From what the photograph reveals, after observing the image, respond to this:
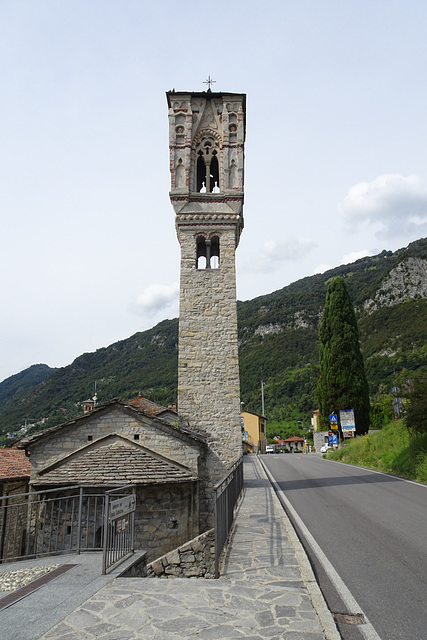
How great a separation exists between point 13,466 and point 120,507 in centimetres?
1370

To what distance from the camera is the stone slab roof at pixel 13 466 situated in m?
16.6

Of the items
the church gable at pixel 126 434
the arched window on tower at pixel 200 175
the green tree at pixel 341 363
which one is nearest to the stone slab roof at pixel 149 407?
the church gable at pixel 126 434

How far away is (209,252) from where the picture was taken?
19938mm

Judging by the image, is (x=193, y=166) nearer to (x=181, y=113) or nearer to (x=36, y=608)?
(x=181, y=113)

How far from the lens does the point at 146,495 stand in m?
13.1

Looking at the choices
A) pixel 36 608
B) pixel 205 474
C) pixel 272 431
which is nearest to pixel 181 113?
pixel 205 474

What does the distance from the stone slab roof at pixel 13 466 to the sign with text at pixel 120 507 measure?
1052 centimetres

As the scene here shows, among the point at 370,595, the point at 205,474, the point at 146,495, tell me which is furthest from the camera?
the point at 205,474

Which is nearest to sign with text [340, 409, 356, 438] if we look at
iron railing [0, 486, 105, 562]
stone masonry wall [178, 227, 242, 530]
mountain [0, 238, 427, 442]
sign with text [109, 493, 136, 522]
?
stone masonry wall [178, 227, 242, 530]

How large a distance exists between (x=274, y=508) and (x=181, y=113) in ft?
56.9

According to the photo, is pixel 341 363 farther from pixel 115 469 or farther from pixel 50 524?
pixel 50 524

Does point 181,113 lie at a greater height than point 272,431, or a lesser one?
greater

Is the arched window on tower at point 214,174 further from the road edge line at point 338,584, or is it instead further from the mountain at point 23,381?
the mountain at point 23,381

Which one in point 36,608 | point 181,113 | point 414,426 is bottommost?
point 36,608
